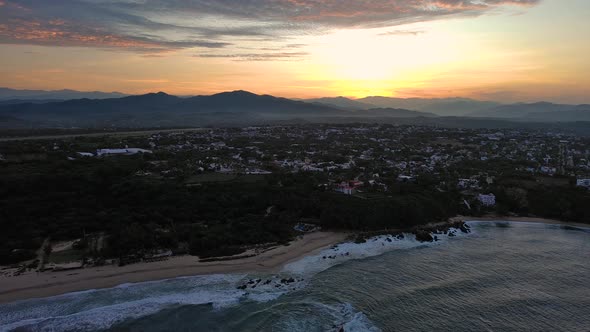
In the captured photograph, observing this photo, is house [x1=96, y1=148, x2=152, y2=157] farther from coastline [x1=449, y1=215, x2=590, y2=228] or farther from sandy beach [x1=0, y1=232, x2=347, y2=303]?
coastline [x1=449, y1=215, x2=590, y2=228]

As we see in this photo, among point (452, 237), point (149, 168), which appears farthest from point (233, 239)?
point (149, 168)

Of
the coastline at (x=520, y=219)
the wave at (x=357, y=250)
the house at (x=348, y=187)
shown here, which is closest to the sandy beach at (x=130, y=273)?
the wave at (x=357, y=250)

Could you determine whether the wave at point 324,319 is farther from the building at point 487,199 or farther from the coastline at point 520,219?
the building at point 487,199

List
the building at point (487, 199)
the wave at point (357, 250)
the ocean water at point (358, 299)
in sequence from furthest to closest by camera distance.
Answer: the building at point (487, 199) → the wave at point (357, 250) → the ocean water at point (358, 299)

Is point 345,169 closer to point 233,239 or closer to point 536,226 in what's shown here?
point 536,226

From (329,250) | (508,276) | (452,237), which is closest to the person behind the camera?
(508,276)
